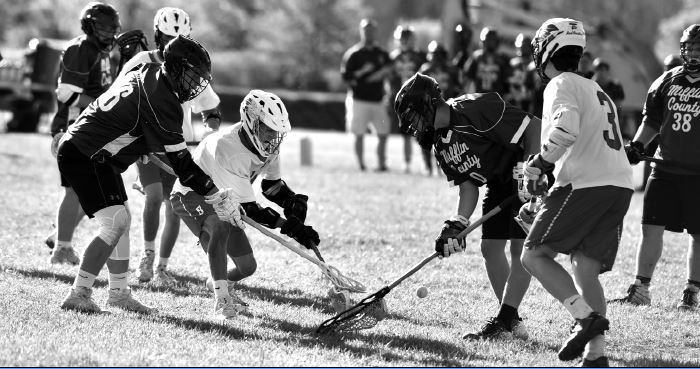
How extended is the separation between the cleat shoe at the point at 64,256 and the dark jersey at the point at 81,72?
3.22 feet

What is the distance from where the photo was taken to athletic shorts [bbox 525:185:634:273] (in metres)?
5.67

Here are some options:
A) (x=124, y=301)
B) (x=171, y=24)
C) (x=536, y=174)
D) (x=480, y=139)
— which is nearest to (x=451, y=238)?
(x=480, y=139)

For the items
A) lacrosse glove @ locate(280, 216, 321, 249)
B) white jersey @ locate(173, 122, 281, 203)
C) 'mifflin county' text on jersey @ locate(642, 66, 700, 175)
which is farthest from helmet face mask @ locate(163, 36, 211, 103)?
'mifflin county' text on jersey @ locate(642, 66, 700, 175)

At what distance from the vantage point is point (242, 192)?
694cm

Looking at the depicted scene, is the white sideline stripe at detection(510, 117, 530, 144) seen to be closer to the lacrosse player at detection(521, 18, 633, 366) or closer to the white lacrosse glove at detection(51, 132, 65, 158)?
the lacrosse player at detection(521, 18, 633, 366)

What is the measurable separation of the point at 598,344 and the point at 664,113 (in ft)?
9.19

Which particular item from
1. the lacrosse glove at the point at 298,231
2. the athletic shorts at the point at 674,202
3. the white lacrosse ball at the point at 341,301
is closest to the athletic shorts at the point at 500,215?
the white lacrosse ball at the point at 341,301

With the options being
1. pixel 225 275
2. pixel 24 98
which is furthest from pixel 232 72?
pixel 225 275

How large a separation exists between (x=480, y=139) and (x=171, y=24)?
294 centimetres

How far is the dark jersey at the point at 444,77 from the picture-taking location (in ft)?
49.7

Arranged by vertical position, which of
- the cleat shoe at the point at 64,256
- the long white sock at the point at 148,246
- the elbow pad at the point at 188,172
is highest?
the elbow pad at the point at 188,172

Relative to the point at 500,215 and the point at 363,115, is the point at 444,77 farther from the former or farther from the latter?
the point at 500,215

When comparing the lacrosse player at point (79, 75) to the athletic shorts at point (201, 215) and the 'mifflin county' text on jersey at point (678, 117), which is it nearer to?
the athletic shorts at point (201, 215)

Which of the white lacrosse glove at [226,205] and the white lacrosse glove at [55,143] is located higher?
the white lacrosse glove at [226,205]
